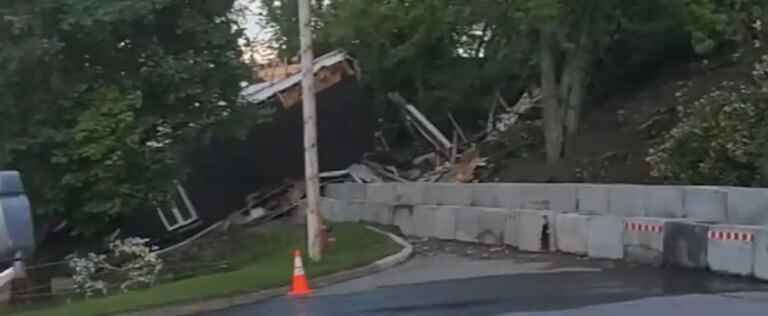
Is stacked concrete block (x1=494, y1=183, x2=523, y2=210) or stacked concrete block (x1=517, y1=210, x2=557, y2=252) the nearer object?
stacked concrete block (x1=517, y1=210, x2=557, y2=252)

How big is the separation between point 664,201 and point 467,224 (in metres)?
5.01

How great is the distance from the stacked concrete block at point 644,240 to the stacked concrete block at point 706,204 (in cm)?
71

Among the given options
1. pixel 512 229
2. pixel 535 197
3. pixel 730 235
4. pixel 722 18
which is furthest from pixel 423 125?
pixel 730 235

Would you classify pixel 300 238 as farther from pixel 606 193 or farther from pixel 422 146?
pixel 422 146

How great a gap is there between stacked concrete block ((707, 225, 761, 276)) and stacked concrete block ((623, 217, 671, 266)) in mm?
1189

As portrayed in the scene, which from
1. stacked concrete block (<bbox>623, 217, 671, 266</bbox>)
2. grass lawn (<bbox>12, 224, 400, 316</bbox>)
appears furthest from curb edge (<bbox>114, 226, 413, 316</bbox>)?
stacked concrete block (<bbox>623, 217, 671, 266</bbox>)

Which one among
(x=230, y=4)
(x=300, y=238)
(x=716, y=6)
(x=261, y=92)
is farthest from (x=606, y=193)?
(x=261, y=92)

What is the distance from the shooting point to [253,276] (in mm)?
19406

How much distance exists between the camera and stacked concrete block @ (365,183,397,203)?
96.3 feet

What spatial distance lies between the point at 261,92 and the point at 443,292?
58.1 feet

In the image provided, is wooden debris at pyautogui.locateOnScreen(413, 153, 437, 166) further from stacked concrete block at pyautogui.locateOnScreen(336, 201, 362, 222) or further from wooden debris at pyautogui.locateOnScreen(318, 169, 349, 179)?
stacked concrete block at pyautogui.locateOnScreen(336, 201, 362, 222)

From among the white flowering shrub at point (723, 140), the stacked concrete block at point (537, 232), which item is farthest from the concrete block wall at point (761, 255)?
the stacked concrete block at point (537, 232)

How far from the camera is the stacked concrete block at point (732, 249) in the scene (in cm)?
1591

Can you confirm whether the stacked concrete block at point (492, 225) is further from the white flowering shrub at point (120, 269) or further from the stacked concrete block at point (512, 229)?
the white flowering shrub at point (120, 269)
